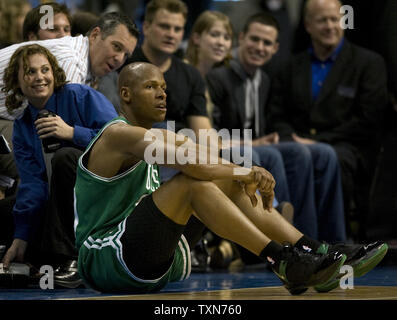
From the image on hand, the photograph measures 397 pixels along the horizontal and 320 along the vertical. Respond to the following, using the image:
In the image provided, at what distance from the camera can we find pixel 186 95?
159 inches

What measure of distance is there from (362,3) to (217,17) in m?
0.92

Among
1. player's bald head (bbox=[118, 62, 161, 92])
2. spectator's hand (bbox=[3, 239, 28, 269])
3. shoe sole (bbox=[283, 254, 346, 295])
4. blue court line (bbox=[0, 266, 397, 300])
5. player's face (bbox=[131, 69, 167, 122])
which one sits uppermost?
player's bald head (bbox=[118, 62, 161, 92])

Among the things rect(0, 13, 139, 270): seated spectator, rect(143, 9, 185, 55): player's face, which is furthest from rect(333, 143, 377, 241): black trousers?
rect(0, 13, 139, 270): seated spectator

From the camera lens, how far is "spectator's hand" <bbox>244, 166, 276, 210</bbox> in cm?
240

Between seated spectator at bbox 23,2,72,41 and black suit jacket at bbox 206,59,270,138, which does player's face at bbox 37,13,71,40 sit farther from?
black suit jacket at bbox 206,59,270,138

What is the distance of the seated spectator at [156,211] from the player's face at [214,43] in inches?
78.0

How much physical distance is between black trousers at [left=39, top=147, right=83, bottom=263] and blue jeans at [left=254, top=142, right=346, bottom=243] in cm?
136

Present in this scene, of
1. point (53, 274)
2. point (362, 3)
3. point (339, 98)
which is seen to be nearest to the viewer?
point (53, 274)

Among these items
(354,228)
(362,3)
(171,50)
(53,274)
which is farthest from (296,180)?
(53,274)

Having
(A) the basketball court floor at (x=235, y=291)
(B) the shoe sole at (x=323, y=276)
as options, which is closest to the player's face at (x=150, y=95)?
(A) the basketball court floor at (x=235, y=291)

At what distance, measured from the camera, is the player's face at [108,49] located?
329cm

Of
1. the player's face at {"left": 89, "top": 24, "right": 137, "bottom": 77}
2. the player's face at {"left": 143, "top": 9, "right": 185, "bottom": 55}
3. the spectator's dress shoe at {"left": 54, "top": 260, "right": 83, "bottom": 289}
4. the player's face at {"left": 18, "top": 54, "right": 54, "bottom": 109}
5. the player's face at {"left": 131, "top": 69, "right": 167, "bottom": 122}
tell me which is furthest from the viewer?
the player's face at {"left": 143, "top": 9, "right": 185, "bottom": 55}

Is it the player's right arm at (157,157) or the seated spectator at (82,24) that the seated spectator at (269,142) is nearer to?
the seated spectator at (82,24)

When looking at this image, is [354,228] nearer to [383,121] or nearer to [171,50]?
[383,121]
